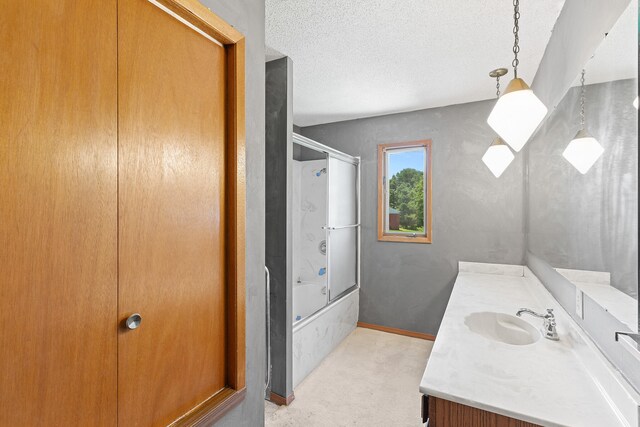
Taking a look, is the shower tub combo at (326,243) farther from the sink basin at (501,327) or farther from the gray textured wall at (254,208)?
the gray textured wall at (254,208)

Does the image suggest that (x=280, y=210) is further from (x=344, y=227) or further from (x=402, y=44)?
(x=402, y=44)

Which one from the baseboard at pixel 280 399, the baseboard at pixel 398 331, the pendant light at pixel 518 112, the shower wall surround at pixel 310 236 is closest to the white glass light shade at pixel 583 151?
the pendant light at pixel 518 112

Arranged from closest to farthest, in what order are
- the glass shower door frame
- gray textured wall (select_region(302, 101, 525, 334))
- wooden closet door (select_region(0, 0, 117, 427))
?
→ 1. wooden closet door (select_region(0, 0, 117, 427))
2. gray textured wall (select_region(302, 101, 525, 334))
3. the glass shower door frame

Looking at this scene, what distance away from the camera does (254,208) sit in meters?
1.21

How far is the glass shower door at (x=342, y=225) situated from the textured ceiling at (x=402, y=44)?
78cm

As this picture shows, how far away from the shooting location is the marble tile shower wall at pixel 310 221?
10.4ft

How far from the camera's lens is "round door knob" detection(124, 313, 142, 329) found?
2.49 ft

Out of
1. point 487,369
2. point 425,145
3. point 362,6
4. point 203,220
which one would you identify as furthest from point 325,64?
point 487,369

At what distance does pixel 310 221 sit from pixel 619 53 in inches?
103

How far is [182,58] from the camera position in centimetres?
91

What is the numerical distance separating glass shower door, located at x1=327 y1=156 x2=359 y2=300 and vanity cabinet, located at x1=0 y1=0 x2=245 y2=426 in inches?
80.7

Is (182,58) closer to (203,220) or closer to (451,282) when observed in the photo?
(203,220)

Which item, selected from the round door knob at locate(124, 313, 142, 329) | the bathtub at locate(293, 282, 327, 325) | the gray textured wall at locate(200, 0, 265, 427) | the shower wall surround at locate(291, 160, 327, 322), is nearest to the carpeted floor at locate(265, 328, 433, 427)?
the bathtub at locate(293, 282, 327, 325)

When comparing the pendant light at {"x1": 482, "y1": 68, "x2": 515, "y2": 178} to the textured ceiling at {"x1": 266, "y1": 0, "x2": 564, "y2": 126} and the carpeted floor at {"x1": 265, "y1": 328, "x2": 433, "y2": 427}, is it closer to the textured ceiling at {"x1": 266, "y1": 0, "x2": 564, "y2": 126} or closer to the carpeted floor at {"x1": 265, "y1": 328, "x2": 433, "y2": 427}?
the textured ceiling at {"x1": 266, "y1": 0, "x2": 564, "y2": 126}
